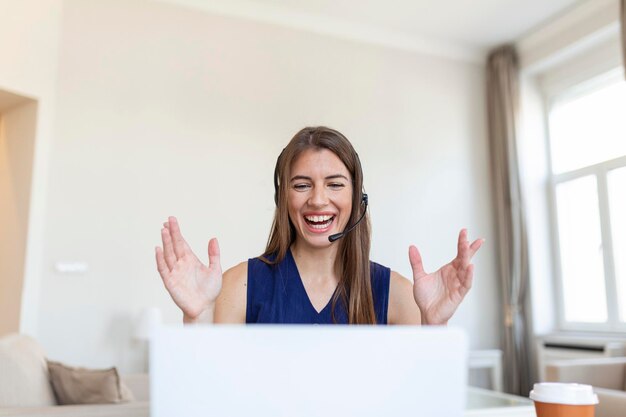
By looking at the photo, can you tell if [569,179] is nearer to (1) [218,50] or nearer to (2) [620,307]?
(2) [620,307]

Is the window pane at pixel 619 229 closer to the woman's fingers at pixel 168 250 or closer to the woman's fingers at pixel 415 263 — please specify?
the woman's fingers at pixel 415 263

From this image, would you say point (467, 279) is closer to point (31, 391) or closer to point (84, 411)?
point (84, 411)

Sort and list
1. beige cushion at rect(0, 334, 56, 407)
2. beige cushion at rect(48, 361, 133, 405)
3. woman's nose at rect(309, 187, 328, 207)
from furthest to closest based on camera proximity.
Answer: beige cushion at rect(48, 361, 133, 405) < beige cushion at rect(0, 334, 56, 407) < woman's nose at rect(309, 187, 328, 207)

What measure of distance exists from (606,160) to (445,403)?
4.33 m

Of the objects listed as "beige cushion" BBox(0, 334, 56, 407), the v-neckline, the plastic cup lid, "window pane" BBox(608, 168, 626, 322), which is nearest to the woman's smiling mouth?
the v-neckline

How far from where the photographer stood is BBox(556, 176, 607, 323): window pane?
454 cm

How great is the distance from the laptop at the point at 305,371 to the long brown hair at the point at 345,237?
68cm

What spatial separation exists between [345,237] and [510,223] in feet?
12.7

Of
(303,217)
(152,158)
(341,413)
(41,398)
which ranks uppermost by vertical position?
(152,158)

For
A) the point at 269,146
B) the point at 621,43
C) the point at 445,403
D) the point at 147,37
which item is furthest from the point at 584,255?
the point at 445,403

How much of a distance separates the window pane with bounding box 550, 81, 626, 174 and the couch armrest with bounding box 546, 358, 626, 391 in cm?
168

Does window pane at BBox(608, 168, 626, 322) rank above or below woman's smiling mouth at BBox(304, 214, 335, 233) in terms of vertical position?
above

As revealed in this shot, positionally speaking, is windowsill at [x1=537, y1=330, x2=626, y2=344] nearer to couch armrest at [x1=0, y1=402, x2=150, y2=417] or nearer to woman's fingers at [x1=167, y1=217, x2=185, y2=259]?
couch armrest at [x1=0, y1=402, x2=150, y2=417]

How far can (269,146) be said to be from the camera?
4.28 meters
